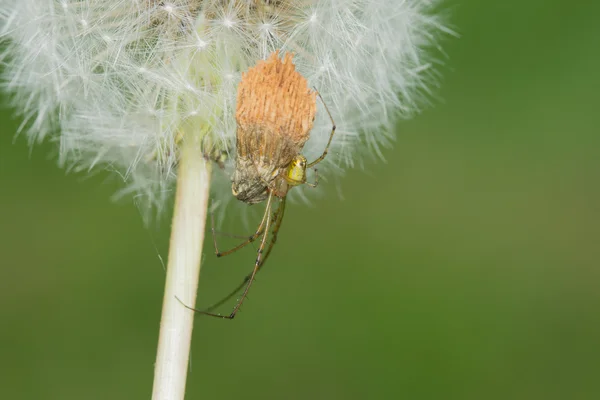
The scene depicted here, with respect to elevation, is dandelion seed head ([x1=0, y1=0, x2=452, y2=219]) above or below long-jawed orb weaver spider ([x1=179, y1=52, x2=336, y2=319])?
above

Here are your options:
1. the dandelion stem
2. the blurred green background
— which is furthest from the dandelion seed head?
the blurred green background

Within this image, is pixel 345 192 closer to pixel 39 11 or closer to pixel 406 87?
pixel 406 87

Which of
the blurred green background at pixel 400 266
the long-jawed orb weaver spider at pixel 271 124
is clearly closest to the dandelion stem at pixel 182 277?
the long-jawed orb weaver spider at pixel 271 124

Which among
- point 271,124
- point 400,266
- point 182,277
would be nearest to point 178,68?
point 271,124

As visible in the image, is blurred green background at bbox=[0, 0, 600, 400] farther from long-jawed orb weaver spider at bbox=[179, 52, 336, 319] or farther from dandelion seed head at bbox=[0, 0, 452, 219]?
long-jawed orb weaver spider at bbox=[179, 52, 336, 319]

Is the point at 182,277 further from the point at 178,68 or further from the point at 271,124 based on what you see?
the point at 178,68

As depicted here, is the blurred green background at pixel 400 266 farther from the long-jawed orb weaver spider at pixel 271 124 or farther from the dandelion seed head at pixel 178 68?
the long-jawed orb weaver spider at pixel 271 124
